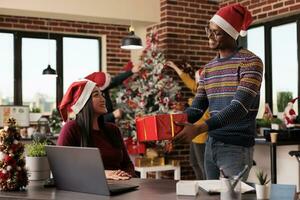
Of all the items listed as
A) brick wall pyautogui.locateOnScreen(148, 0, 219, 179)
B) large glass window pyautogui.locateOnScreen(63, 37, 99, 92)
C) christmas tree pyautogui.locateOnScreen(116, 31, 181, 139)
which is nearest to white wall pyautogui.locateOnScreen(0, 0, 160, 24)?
brick wall pyautogui.locateOnScreen(148, 0, 219, 179)

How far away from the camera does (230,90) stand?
246 cm

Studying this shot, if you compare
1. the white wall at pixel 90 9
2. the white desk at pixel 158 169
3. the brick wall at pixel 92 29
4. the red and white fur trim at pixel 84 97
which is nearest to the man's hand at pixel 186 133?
the red and white fur trim at pixel 84 97

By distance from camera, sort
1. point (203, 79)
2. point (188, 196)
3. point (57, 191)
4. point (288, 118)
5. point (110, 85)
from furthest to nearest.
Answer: point (110, 85), point (288, 118), point (203, 79), point (57, 191), point (188, 196)

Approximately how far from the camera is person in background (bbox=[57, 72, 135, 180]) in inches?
109

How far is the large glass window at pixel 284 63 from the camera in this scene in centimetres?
613

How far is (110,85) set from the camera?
5.94m

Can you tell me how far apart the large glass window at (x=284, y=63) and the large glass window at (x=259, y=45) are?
7.1 inches

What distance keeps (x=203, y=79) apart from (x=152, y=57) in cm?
391

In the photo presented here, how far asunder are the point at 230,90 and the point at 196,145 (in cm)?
308

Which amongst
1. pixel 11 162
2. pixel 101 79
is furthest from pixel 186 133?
pixel 101 79

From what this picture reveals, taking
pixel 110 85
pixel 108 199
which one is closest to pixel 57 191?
pixel 108 199

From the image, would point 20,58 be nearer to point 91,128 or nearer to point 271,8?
point 271,8

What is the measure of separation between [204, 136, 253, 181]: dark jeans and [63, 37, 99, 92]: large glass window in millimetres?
6380

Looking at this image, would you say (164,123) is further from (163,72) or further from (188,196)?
(163,72)
